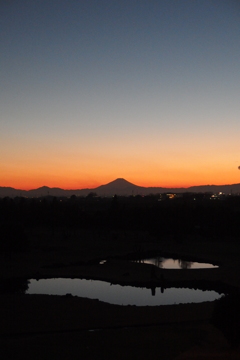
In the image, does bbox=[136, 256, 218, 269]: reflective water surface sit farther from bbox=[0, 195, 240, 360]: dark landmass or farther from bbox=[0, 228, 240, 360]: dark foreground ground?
bbox=[0, 228, 240, 360]: dark foreground ground

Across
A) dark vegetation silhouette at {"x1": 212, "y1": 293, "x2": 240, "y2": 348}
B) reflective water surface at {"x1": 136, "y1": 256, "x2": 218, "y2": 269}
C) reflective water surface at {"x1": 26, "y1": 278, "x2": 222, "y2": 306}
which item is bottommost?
reflective water surface at {"x1": 136, "y1": 256, "x2": 218, "y2": 269}

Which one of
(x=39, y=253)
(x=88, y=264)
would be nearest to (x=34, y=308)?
(x=88, y=264)

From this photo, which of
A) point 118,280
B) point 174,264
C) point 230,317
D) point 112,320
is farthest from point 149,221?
point 230,317

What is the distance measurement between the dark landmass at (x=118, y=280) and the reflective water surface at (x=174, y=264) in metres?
1.08

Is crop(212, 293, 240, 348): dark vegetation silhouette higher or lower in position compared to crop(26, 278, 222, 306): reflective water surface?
higher

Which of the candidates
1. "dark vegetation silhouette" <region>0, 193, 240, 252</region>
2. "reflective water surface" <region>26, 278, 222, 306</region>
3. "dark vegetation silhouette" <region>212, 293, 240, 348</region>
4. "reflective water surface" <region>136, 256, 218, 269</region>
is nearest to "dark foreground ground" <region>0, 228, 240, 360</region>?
"dark vegetation silhouette" <region>212, 293, 240, 348</region>

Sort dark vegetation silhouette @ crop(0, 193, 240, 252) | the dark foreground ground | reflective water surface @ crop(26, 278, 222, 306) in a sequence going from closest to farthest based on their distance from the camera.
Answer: the dark foreground ground, reflective water surface @ crop(26, 278, 222, 306), dark vegetation silhouette @ crop(0, 193, 240, 252)

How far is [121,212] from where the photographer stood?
58312 mm

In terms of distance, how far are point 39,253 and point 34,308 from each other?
19.6 meters

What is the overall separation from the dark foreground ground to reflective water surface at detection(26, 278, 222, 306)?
1018mm

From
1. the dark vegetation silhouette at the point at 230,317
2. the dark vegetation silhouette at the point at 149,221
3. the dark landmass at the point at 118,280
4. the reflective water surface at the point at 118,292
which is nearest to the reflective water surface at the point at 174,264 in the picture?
the dark landmass at the point at 118,280

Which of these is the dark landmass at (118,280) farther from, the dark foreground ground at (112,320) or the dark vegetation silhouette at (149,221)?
the dark vegetation silhouette at (149,221)

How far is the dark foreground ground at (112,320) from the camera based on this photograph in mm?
10977

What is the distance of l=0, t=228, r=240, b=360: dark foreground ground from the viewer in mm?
10977
